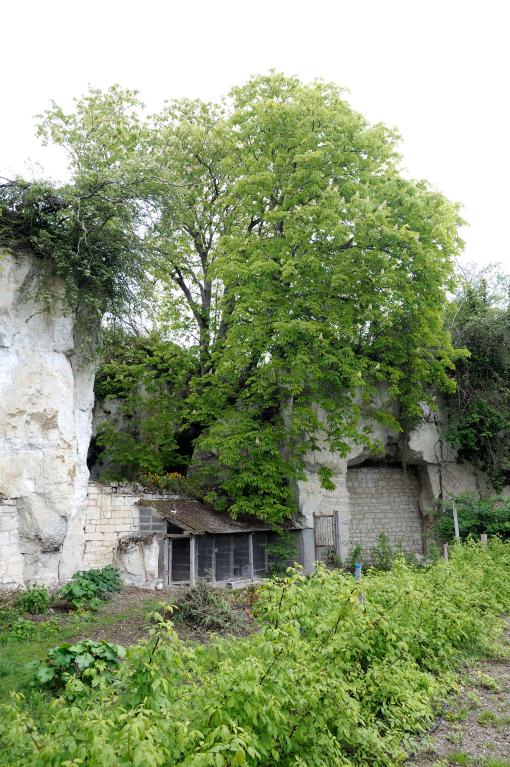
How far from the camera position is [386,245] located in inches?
619

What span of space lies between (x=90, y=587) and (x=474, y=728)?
7864 millimetres

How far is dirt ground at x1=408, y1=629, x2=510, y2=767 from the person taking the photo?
5.10 metres

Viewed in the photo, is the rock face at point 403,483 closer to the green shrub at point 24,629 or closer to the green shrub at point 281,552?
the green shrub at point 281,552

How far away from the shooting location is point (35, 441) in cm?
1248

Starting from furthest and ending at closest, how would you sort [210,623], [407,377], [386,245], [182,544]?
1. [407,377]
2. [386,245]
3. [182,544]
4. [210,623]

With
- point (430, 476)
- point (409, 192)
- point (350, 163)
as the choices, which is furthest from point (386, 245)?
point (430, 476)

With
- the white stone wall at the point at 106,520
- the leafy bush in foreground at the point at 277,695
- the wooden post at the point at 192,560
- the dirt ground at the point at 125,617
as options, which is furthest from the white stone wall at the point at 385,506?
the leafy bush in foreground at the point at 277,695

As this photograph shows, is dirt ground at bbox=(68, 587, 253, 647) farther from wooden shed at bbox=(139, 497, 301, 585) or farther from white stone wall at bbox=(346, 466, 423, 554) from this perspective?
white stone wall at bbox=(346, 466, 423, 554)

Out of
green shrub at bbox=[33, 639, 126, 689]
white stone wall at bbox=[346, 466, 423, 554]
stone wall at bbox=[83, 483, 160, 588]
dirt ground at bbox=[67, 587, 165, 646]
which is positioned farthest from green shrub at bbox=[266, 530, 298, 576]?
green shrub at bbox=[33, 639, 126, 689]

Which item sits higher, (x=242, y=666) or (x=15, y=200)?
(x=15, y=200)

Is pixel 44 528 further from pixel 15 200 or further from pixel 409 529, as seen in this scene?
pixel 409 529

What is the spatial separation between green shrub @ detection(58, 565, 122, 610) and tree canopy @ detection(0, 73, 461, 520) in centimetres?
361

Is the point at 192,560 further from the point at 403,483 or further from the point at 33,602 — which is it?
the point at 403,483

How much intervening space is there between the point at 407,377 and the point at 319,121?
7.96 meters
